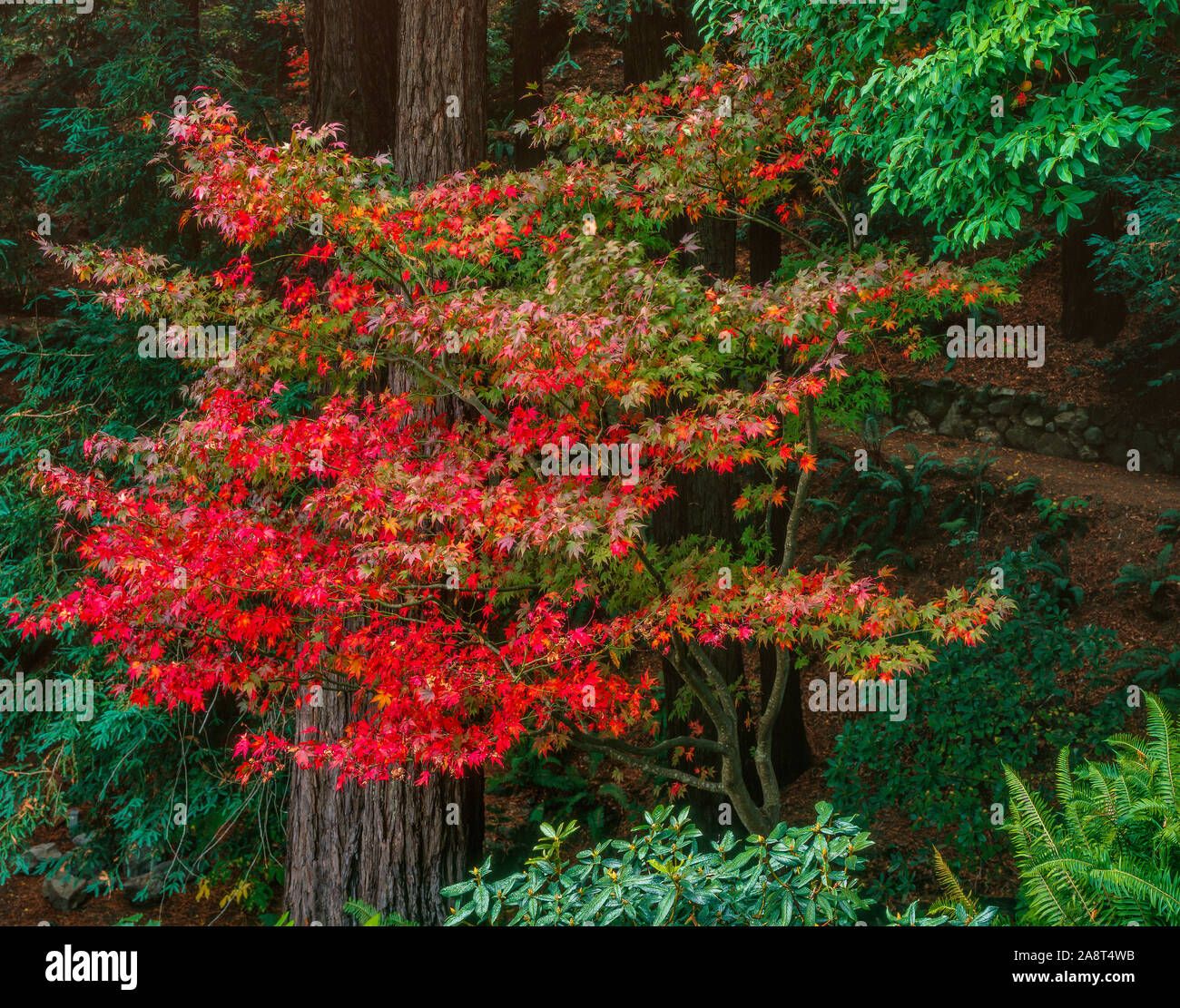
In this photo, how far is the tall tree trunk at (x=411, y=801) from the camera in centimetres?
614

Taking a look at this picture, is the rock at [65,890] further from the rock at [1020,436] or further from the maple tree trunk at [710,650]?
the rock at [1020,436]

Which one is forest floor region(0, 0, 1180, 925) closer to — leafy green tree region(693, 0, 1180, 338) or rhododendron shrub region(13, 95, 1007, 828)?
rhododendron shrub region(13, 95, 1007, 828)

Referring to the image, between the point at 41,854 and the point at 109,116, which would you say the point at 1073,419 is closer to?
the point at 109,116

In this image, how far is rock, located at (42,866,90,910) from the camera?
8.86m

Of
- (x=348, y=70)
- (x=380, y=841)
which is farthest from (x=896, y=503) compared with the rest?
(x=348, y=70)

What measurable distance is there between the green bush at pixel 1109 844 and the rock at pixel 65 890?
27.4 ft

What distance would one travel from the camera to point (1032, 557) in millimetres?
10289

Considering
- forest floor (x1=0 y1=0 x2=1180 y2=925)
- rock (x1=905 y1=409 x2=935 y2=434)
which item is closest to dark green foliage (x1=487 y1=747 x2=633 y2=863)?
forest floor (x1=0 y1=0 x2=1180 y2=925)

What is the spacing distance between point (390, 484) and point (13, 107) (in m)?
9.38

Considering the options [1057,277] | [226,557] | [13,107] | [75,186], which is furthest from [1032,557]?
[13,107]

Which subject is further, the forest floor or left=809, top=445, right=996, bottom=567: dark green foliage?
left=809, top=445, right=996, bottom=567: dark green foliage

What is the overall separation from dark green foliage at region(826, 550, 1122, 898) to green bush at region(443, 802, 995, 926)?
6.10ft

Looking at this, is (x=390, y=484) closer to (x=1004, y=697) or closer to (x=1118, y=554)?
(x=1004, y=697)

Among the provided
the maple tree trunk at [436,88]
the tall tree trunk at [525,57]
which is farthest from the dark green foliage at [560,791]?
the tall tree trunk at [525,57]
